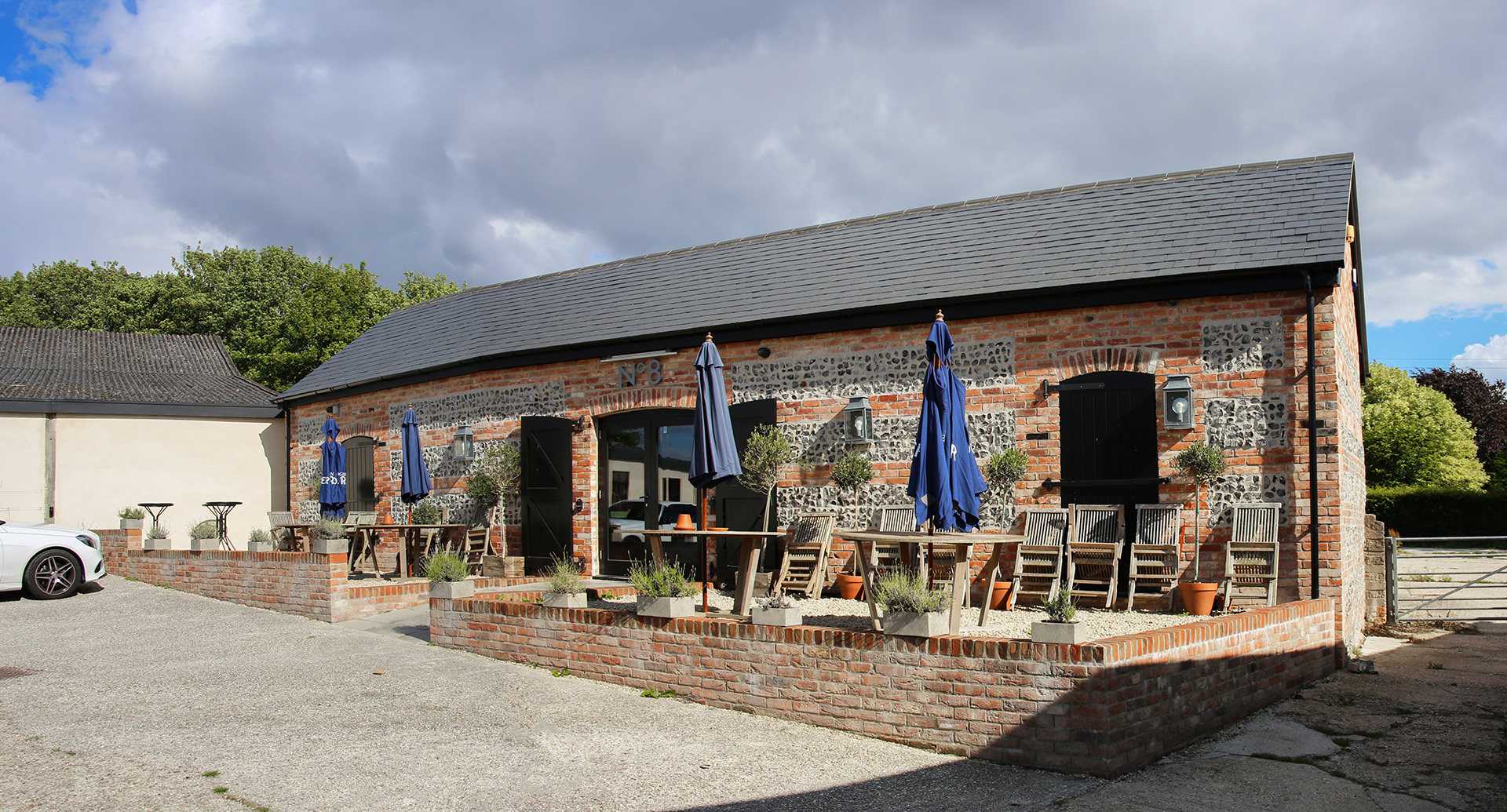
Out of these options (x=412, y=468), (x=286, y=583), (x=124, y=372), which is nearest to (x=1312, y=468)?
(x=286, y=583)

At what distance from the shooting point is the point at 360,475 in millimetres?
15398

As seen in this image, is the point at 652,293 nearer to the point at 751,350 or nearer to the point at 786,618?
the point at 751,350

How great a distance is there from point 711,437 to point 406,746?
3680 mm

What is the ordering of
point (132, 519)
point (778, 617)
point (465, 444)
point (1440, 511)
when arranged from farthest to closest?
point (1440, 511), point (465, 444), point (132, 519), point (778, 617)

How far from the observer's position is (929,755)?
17.5 feet

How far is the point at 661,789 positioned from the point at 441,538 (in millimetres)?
9250

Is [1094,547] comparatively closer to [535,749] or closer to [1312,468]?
[1312,468]

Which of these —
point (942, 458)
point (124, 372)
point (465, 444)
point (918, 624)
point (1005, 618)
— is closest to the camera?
point (918, 624)

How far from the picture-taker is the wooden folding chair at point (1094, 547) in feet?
28.3

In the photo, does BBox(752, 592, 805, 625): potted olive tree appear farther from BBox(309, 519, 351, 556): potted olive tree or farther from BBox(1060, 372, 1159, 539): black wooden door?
BBox(309, 519, 351, 556): potted olive tree

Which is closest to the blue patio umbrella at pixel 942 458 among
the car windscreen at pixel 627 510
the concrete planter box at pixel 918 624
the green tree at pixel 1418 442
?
the concrete planter box at pixel 918 624

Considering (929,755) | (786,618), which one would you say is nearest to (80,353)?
(786,618)

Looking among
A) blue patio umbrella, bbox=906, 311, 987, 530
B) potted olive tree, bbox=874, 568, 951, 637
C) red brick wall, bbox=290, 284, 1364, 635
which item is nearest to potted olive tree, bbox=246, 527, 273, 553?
red brick wall, bbox=290, 284, 1364, 635

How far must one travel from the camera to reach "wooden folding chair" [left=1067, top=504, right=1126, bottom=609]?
8617mm
